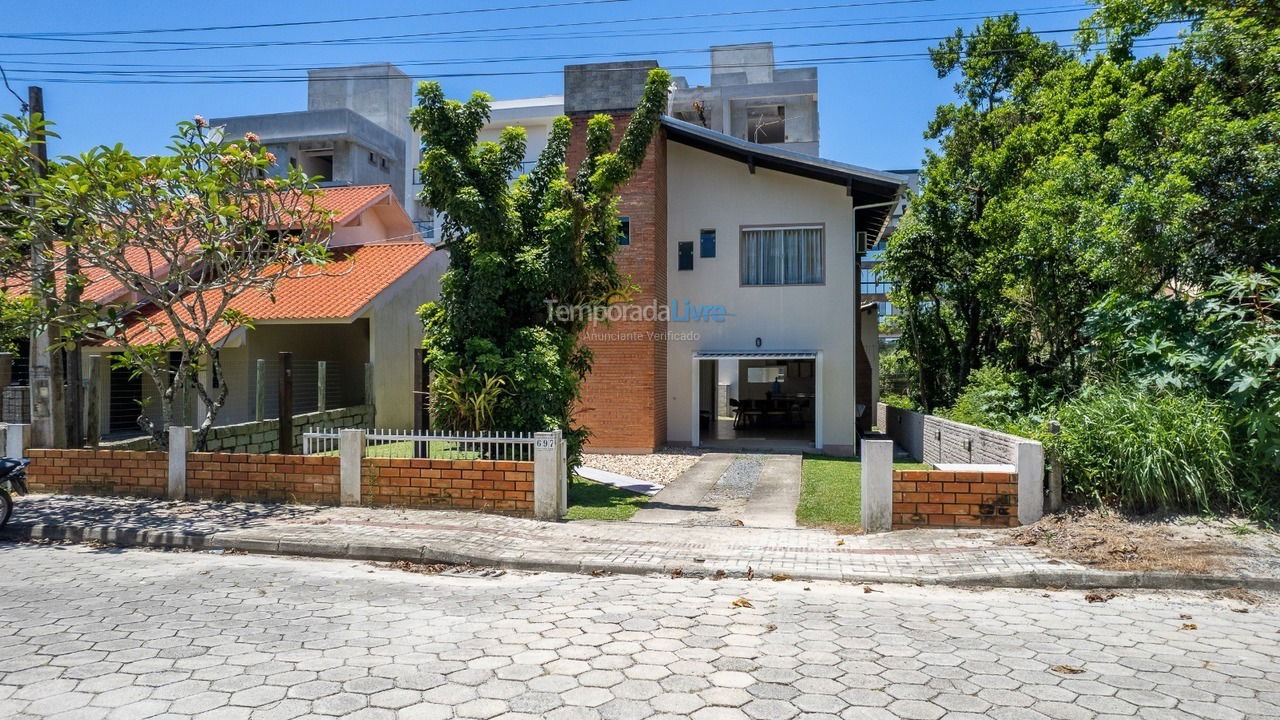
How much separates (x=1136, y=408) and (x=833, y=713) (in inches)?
232

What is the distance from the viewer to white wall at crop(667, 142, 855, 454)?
15953 millimetres

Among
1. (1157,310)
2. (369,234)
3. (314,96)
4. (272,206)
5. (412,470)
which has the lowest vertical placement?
(412,470)

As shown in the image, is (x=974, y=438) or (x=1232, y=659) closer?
(x=1232, y=659)

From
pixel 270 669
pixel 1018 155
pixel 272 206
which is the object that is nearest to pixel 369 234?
pixel 272 206

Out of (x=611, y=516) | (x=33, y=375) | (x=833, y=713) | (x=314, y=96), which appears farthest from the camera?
(x=314, y=96)

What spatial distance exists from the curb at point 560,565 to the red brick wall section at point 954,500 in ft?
4.54

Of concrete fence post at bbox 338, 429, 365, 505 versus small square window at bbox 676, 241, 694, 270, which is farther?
small square window at bbox 676, 241, 694, 270

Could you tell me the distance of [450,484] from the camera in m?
8.62

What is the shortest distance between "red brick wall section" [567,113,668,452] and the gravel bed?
0.38 metres

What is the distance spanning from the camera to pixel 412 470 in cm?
873

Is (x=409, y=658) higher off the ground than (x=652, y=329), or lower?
lower

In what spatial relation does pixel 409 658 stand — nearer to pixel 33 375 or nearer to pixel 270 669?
pixel 270 669

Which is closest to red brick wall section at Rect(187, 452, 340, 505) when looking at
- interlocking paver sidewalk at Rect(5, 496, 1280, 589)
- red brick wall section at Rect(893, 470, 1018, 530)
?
interlocking paver sidewalk at Rect(5, 496, 1280, 589)

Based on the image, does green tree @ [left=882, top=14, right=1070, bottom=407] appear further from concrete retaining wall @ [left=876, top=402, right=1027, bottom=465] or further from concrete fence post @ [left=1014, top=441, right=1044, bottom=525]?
concrete fence post @ [left=1014, top=441, right=1044, bottom=525]
